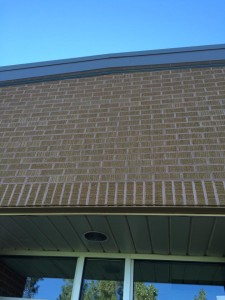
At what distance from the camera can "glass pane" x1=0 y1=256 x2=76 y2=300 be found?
329 cm

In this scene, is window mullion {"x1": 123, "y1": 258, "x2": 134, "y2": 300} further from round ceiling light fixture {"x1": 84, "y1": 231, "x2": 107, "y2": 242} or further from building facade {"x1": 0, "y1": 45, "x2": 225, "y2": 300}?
round ceiling light fixture {"x1": 84, "y1": 231, "x2": 107, "y2": 242}

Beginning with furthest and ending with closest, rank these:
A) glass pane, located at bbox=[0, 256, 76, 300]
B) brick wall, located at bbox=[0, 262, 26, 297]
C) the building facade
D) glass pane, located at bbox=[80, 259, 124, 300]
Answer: brick wall, located at bbox=[0, 262, 26, 297] → glass pane, located at bbox=[0, 256, 76, 300] → glass pane, located at bbox=[80, 259, 124, 300] → the building facade

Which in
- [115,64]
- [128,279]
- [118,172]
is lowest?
[128,279]

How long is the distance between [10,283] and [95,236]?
1260 mm

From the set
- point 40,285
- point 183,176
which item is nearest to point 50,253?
point 40,285

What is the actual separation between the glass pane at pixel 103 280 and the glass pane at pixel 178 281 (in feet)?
0.55

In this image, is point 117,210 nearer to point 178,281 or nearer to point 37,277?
point 178,281

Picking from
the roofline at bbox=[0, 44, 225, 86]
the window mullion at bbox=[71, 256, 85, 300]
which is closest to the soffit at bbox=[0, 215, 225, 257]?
the window mullion at bbox=[71, 256, 85, 300]

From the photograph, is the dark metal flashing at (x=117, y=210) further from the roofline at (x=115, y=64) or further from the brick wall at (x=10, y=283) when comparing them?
the roofline at (x=115, y=64)

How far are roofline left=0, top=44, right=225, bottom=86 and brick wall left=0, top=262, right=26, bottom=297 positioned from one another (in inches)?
89.2

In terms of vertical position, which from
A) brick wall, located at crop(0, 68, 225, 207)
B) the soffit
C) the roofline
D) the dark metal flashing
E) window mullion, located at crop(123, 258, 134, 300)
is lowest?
window mullion, located at crop(123, 258, 134, 300)

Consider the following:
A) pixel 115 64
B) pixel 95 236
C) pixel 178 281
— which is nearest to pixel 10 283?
pixel 95 236

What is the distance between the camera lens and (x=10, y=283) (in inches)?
139

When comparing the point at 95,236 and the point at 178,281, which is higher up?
the point at 95,236
